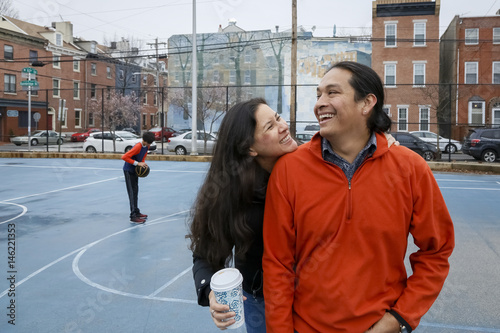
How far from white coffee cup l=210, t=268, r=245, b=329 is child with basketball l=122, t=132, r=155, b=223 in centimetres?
663

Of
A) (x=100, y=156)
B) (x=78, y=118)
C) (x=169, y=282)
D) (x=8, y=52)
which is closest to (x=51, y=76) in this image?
(x=8, y=52)

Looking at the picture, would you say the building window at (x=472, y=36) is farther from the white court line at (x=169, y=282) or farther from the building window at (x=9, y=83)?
the building window at (x=9, y=83)

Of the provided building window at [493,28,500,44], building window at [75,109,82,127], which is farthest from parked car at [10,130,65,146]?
building window at [493,28,500,44]

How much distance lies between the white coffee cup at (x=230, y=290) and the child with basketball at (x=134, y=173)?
663cm

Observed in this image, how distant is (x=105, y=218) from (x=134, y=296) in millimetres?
4427

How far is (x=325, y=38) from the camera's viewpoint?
128 feet

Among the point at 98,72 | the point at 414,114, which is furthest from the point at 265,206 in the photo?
the point at 98,72

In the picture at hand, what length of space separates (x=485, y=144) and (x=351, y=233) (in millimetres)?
20840

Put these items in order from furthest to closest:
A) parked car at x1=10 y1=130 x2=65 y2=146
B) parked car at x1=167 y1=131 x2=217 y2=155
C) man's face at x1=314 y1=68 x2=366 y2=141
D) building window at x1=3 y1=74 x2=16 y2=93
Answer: building window at x1=3 y1=74 x2=16 y2=93 < parked car at x1=10 y1=130 x2=65 y2=146 < parked car at x1=167 y1=131 x2=217 y2=155 < man's face at x1=314 y1=68 x2=366 y2=141

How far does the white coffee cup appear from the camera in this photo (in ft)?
6.52

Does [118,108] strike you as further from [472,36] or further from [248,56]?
[472,36]

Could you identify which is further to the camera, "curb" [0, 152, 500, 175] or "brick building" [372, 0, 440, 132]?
"brick building" [372, 0, 440, 132]

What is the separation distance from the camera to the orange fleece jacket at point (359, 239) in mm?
1920

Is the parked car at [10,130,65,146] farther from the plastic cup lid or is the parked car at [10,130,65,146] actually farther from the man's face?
the man's face
